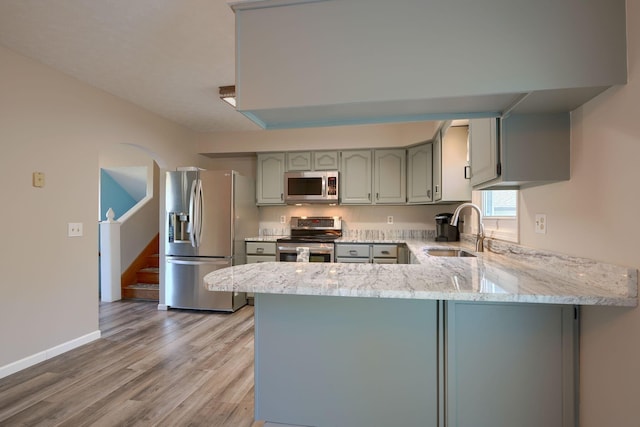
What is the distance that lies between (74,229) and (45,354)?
1.04 meters

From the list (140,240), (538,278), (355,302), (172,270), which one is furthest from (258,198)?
(538,278)

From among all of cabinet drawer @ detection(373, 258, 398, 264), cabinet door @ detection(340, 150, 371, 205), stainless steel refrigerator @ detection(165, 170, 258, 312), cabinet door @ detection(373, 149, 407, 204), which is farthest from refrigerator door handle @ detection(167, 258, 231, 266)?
cabinet door @ detection(373, 149, 407, 204)

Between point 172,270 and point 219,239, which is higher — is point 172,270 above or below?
below

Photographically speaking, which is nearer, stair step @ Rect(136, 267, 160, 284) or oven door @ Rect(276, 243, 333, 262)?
oven door @ Rect(276, 243, 333, 262)

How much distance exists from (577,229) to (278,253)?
3.28 meters

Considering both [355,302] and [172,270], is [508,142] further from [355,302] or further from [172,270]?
[172,270]

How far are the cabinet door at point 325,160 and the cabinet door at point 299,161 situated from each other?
99 millimetres

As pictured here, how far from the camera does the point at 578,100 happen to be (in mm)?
1354

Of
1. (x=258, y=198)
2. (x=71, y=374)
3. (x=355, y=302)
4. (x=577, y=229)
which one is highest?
A: (x=258, y=198)

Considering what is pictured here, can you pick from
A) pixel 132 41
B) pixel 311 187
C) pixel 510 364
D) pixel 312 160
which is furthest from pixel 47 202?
pixel 510 364

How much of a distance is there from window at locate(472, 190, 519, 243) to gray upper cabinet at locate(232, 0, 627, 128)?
1.06 meters

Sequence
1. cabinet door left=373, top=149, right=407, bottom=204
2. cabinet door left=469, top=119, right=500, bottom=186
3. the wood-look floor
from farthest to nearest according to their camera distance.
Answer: cabinet door left=373, top=149, right=407, bottom=204 → the wood-look floor → cabinet door left=469, top=119, right=500, bottom=186

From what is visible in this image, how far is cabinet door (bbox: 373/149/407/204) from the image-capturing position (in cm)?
426

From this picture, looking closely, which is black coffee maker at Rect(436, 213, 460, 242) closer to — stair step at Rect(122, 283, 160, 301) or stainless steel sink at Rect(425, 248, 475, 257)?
stainless steel sink at Rect(425, 248, 475, 257)
